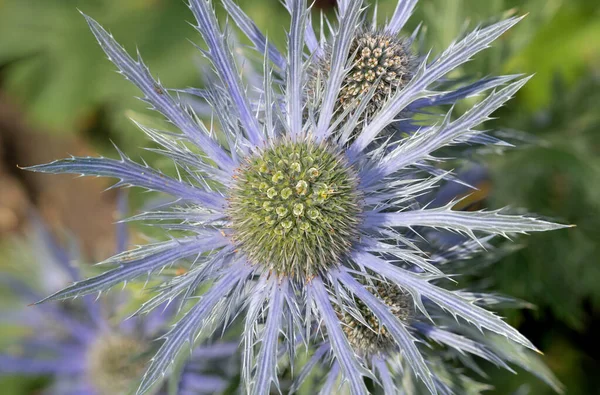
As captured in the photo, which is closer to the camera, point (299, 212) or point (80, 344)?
point (299, 212)

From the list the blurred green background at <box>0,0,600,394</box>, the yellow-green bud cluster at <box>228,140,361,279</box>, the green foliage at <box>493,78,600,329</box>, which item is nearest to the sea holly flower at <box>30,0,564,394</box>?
the yellow-green bud cluster at <box>228,140,361,279</box>

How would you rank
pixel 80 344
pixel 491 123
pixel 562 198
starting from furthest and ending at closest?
1. pixel 80 344
2. pixel 562 198
3. pixel 491 123

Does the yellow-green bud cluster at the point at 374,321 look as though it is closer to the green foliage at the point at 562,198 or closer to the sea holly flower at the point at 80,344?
the green foliage at the point at 562,198

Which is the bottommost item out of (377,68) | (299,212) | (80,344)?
(80,344)

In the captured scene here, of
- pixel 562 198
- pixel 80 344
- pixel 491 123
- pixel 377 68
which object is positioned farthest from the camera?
pixel 80 344

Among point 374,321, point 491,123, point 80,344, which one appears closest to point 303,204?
point 374,321

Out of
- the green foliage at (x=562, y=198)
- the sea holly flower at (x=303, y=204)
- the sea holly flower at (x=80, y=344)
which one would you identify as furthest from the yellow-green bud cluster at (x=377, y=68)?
the sea holly flower at (x=80, y=344)

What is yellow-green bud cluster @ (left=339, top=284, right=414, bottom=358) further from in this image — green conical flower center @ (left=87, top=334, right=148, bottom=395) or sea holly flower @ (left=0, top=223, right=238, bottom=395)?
green conical flower center @ (left=87, top=334, right=148, bottom=395)

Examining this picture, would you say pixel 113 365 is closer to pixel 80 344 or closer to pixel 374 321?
pixel 80 344
